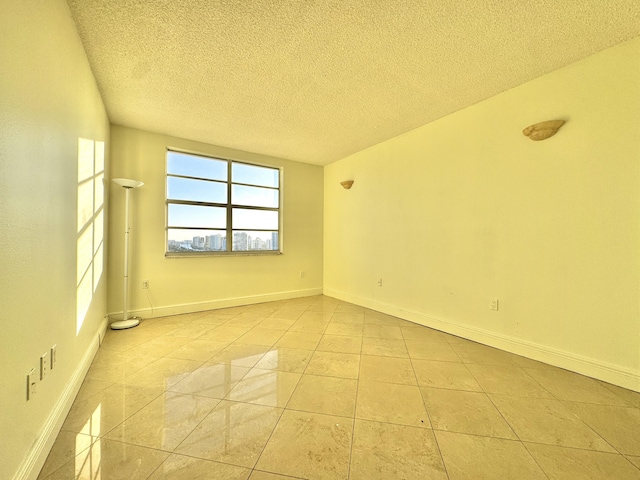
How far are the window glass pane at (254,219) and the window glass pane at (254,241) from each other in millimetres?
98

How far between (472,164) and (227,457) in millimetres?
3100

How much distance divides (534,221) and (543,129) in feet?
2.49

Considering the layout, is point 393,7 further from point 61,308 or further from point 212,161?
point 212,161

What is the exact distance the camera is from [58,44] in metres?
1.42

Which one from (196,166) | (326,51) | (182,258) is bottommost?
(182,258)

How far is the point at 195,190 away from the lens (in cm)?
372

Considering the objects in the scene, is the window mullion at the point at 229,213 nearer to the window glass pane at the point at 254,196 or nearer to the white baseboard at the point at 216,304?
the window glass pane at the point at 254,196

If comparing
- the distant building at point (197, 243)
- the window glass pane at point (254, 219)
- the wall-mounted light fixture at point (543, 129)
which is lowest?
the distant building at point (197, 243)

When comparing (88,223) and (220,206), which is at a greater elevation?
(220,206)

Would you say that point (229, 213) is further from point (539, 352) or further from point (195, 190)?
point (539, 352)

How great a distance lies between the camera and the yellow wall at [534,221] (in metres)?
1.82

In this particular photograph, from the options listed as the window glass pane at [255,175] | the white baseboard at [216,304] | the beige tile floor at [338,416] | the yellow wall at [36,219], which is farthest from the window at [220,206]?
the yellow wall at [36,219]

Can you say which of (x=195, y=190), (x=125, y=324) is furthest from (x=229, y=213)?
(x=125, y=324)

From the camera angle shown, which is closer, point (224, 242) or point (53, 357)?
point (53, 357)
